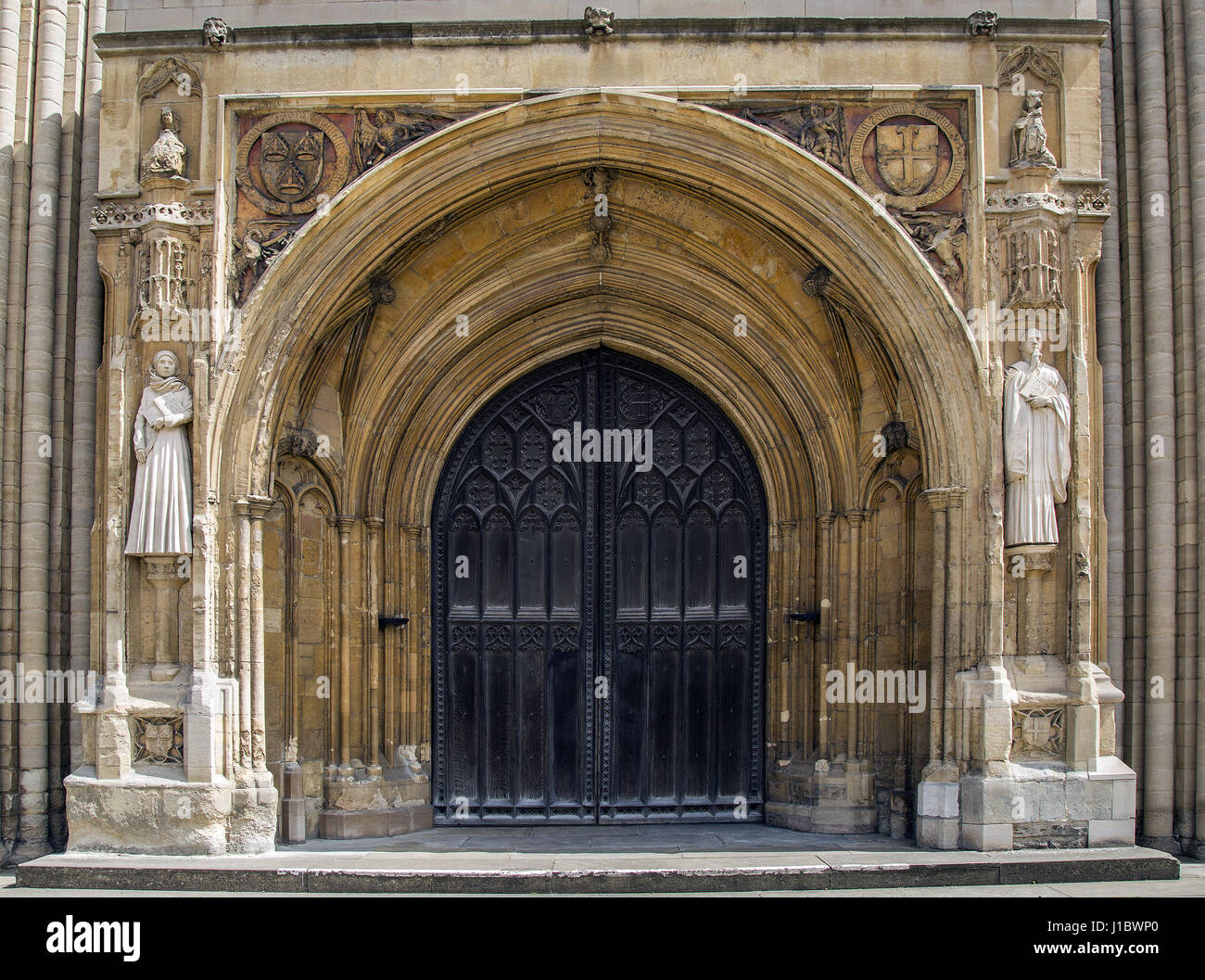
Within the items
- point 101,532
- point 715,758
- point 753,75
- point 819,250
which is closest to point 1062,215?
point 819,250

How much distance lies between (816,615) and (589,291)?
10.7 feet

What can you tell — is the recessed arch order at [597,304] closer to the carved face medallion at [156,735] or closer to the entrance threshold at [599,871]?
the carved face medallion at [156,735]

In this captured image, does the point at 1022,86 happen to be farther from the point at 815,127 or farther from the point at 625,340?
the point at 625,340

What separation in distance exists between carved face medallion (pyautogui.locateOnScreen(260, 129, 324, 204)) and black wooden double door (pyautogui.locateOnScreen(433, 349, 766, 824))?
2.45m

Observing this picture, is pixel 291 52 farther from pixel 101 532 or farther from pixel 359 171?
pixel 101 532

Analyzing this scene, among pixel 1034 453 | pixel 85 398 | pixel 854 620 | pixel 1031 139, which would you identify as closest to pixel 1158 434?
pixel 1034 453

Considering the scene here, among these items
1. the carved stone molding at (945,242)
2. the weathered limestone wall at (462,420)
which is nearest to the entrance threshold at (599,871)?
the weathered limestone wall at (462,420)

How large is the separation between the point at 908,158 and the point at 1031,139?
2.82ft

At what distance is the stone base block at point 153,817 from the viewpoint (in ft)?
28.6

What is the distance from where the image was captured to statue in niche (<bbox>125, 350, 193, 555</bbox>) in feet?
29.1

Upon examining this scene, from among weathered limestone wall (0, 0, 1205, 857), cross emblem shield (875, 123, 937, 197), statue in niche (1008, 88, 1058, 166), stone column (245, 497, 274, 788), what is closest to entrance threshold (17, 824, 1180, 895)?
weathered limestone wall (0, 0, 1205, 857)

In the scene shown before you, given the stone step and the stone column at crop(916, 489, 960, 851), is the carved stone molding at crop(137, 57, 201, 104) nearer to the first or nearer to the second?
the stone step

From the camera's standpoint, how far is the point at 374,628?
10.1 meters

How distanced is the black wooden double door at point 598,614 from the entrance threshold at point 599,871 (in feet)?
5.10
